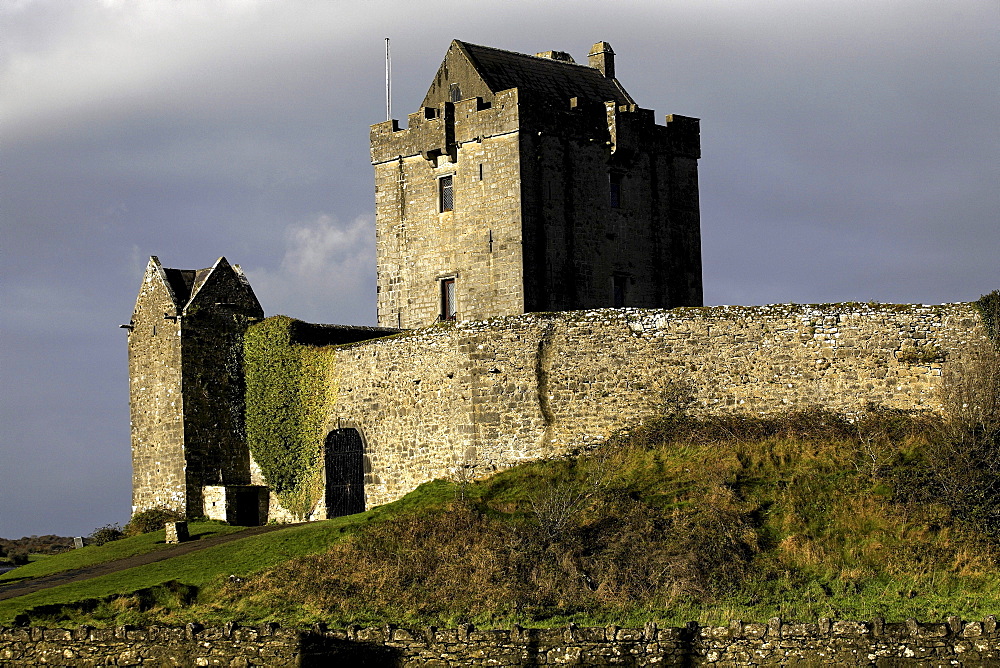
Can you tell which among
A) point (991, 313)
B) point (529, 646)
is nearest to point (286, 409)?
point (529, 646)

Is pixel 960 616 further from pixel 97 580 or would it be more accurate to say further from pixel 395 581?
pixel 97 580

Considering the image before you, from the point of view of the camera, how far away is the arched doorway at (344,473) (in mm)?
38094

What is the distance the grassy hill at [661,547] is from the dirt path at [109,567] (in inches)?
63.3

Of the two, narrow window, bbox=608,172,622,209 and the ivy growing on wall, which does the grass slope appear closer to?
the ivy growing on wall

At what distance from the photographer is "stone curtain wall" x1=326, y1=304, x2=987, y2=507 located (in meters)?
31.0

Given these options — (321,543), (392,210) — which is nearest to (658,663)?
(321,543)

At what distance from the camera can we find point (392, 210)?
146ft

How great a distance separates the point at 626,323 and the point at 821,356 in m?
4.53

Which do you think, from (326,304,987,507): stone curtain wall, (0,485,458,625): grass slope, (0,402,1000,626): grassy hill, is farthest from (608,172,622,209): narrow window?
(0,485,458,625): grass slope

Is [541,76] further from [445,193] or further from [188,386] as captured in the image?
[188,386]

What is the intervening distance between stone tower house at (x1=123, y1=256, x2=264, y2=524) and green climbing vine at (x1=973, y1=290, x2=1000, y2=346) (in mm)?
20769

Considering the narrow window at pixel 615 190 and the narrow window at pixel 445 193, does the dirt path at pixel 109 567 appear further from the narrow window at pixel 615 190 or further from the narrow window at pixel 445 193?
the narrow window at pixel 615 190

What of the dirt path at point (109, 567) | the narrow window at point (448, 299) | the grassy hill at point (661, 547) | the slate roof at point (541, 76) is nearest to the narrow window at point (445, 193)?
the narrow window at point (448, 299)

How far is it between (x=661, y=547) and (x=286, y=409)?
1585 cm
